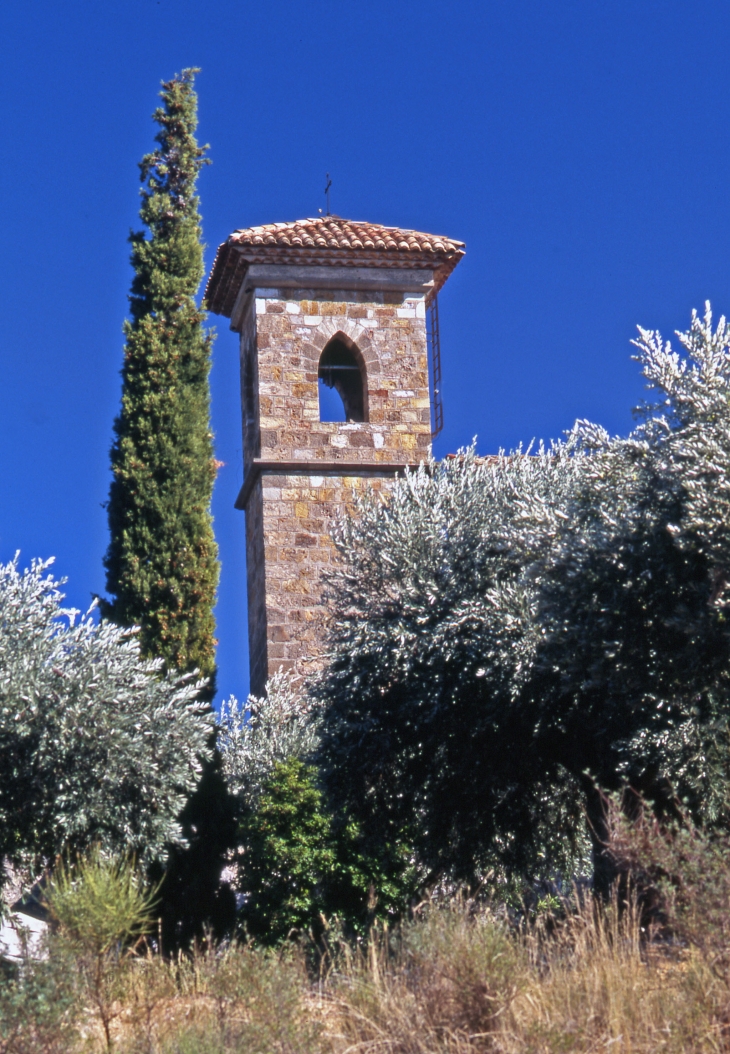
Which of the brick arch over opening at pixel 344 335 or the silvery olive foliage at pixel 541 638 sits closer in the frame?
the silvery olive foliage at pixel 541 638

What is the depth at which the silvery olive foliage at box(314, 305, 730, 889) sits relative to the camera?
11148 mm

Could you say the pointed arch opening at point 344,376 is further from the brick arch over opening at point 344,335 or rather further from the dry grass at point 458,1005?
the dry grass at point 458,1005

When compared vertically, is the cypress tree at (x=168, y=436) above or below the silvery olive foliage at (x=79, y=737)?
above

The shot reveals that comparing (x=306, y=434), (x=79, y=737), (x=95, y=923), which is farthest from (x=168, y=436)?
(x=95, y=923)

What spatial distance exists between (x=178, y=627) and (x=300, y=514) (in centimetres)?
291

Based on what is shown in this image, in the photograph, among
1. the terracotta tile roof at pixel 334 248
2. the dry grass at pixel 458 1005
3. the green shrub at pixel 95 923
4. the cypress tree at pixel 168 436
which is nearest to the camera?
the dry grass at pixel 458 1005

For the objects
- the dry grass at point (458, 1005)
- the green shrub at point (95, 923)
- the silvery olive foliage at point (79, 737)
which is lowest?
the dry grass at point (458, 1005)

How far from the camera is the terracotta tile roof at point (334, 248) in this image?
77.6 feet

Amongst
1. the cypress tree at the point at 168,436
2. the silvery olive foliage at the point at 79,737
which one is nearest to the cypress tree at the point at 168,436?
the cypress tree at the point at 168,436

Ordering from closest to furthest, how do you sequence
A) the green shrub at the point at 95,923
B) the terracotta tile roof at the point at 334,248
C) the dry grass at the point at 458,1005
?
1. the dry grass at the point at 458,1005
2. the green shrub at the point at 95,923
3. the terracotta tile roof at the point at 334,248

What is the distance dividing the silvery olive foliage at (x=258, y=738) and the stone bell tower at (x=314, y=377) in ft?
6.46

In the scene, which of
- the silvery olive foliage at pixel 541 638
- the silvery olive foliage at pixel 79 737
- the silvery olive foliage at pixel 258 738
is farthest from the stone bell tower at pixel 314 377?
the silvery olive foliage at pixel 79 737

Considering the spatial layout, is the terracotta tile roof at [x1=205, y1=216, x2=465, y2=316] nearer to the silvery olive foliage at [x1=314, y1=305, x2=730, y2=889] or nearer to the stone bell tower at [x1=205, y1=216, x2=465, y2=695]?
the stone bell tower at [x1=205, y1=216, x2=465, y2=695]

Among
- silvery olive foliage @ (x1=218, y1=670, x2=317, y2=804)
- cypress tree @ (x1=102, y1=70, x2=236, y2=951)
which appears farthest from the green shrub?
cypress tree @ (x1=102, y1=70, x2=236, y2=951)
